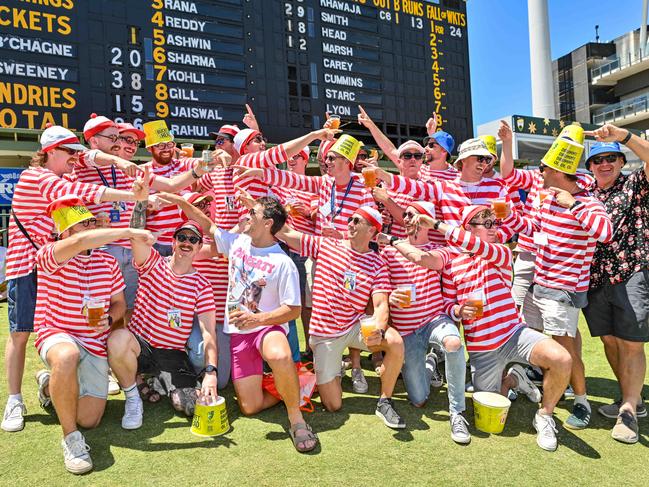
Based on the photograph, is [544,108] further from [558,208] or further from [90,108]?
[558,208]

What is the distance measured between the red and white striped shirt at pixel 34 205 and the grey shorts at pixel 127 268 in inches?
24.5

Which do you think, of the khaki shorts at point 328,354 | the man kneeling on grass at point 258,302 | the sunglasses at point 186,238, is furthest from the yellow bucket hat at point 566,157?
the sunglasses at point 186,238

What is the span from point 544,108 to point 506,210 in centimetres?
3070

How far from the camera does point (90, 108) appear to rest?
35.3ft

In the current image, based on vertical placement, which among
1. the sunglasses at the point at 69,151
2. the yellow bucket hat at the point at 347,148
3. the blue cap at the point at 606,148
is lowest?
the blue cap at the point at 606,148

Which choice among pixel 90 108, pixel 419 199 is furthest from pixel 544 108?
pixel 419 199

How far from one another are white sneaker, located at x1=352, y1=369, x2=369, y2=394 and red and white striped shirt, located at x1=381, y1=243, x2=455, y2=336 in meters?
0.64

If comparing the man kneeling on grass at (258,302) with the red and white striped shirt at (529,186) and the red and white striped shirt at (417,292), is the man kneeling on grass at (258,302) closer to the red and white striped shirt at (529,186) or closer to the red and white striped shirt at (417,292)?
the red and white striped shirt at (417,292)

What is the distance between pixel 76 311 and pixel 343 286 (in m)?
1.97

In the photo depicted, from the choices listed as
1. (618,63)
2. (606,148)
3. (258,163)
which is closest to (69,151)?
(258,163)

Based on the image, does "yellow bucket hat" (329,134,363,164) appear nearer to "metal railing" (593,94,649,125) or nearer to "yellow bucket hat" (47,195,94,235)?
"yellow bucket hat" (47,195,94,235)

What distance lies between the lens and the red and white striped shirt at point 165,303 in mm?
3857

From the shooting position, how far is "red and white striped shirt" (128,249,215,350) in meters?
3.86

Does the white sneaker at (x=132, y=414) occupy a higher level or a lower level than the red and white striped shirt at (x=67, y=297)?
lower
